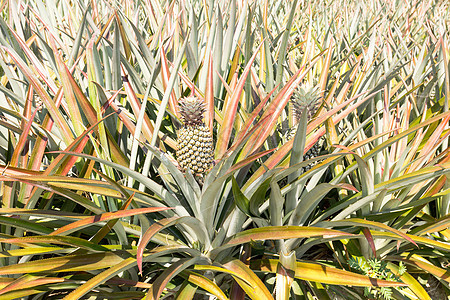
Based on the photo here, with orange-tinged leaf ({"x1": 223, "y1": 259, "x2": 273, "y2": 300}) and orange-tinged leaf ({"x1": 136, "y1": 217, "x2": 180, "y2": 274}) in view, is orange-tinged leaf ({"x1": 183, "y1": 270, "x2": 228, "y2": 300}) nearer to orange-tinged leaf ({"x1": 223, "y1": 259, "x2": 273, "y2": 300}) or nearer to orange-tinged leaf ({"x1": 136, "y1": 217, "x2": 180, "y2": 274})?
orange-tinged leaf ({"x1": 223, "y1": 259, "x2": 273, "y2": 300})

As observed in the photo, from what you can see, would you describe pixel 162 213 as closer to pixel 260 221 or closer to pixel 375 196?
pixel 260 221

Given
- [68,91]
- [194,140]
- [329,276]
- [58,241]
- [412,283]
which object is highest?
[68,91]

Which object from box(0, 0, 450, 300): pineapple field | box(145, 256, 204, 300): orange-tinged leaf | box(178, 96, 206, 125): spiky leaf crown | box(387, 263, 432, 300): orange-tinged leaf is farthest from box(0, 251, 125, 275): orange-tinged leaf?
box(387, 263, 432, 300): orange-tinged leaf

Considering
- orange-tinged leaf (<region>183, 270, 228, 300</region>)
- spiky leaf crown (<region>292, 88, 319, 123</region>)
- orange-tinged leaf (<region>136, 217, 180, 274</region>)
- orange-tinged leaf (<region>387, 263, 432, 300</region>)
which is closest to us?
orange-tinged leaf (<region>136, 217, 180, 274</region>)

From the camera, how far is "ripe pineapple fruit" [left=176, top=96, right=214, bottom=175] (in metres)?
1.08

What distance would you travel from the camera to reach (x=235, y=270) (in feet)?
3.52

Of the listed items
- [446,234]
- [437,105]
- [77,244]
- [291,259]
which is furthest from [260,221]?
[437,105]

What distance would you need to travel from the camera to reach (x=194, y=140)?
109cm

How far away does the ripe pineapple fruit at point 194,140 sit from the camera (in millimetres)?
1083

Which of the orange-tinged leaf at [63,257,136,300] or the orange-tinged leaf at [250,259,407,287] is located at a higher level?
the orange-tinged leaf at [63,257,136,300]

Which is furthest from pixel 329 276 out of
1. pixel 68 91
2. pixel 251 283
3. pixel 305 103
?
pixel 68 91

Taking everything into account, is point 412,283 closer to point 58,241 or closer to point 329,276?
point 329,276

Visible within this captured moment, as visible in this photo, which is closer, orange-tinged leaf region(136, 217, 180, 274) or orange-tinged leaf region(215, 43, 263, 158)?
orange-tinged leaf region(136, 217, 180, 274)

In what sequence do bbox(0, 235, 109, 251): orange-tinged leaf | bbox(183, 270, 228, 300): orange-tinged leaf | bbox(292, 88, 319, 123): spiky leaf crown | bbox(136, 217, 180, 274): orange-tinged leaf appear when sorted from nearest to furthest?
bbox(136, 217, 180, 274): orange-tinged leaf
bbox(0, 235, 109, 251): orange-tinged leaf
bbox(183, 270, 228, 300): orange-tinged leaf
bbox(292, 88, 319, 123): spiky leaf crown
